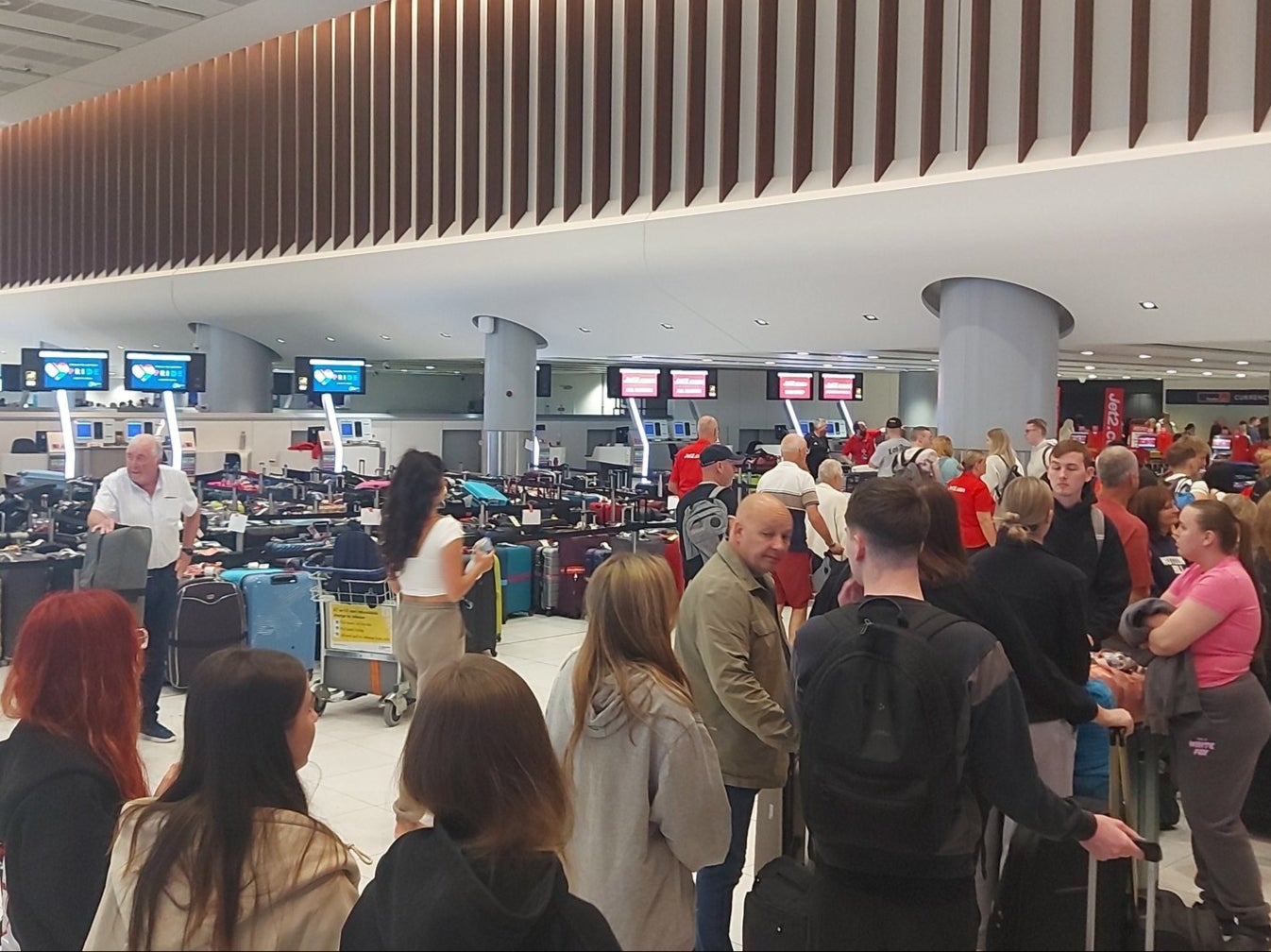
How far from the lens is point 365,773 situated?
237 inches

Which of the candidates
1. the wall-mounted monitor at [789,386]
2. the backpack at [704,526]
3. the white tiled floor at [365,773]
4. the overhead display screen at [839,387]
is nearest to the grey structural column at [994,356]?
the white tiled floor at [365,773]

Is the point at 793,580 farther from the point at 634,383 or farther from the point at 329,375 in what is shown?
the point at 329,375

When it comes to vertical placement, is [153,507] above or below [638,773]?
above

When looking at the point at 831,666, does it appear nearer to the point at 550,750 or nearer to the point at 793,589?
the point at 550,750

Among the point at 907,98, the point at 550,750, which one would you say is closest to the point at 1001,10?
the point at 907,98

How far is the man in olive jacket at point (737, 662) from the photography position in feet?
11.0

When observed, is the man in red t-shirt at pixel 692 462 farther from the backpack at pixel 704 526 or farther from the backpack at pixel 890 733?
the backpack at pixel 890 733

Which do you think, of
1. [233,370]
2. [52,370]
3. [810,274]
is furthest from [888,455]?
[233,370]

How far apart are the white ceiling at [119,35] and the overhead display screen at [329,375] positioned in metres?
4.53

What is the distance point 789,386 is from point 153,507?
1836cm

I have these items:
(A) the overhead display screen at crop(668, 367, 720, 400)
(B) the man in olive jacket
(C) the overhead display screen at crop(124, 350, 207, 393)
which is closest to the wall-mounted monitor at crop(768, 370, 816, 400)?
(A) the overhead display screen at crop(668, 367, 720, 400)

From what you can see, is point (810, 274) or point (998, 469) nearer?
point (998, 469)

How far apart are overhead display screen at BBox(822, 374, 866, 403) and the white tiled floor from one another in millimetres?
16418

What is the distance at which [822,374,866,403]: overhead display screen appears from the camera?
24.5 metres
